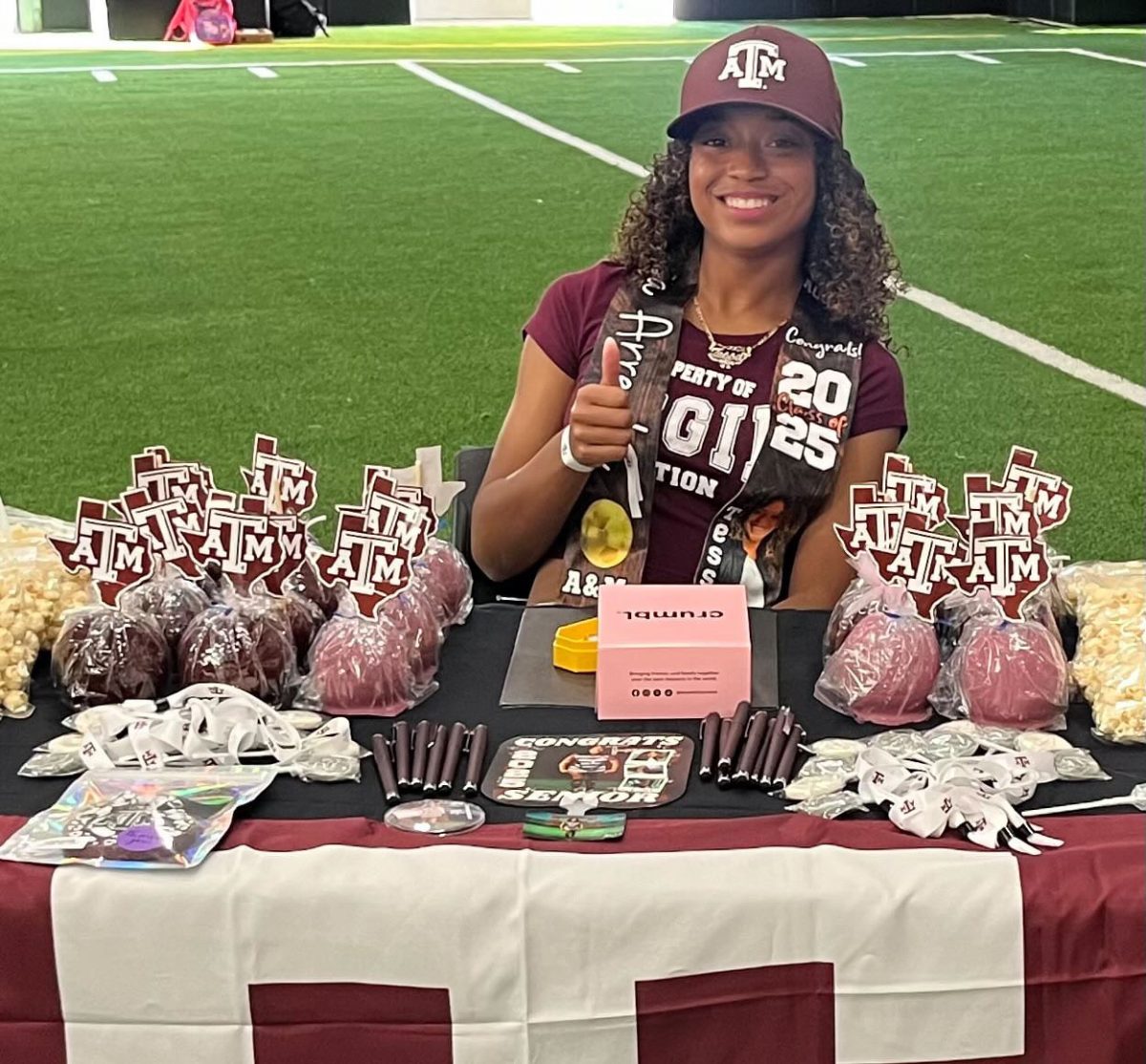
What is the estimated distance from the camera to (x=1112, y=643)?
61.0 inches

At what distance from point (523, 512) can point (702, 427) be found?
0.74 ft

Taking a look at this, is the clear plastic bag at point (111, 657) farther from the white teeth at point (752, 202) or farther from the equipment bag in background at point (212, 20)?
the equipment bag in background at point (212, 20)

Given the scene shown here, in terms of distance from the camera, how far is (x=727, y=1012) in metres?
1.27

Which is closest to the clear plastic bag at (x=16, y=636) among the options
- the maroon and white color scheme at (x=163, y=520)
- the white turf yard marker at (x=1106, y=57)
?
the maroon and white color scheme at (x=163, y=520)

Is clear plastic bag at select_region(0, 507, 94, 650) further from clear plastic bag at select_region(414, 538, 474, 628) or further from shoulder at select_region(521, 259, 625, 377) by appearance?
shoulder at select_region(521, 259, 625, 377)

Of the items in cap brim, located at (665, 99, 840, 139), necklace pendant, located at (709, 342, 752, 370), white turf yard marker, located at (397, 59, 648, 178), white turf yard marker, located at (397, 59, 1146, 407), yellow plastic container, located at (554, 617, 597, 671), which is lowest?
white turf yard marker, located at (397, 59, 1146, 407)

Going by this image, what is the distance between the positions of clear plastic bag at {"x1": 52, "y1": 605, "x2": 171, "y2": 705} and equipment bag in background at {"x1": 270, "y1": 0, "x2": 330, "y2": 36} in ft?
48.4

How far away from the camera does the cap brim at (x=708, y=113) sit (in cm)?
187

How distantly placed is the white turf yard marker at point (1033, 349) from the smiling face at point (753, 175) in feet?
9.02

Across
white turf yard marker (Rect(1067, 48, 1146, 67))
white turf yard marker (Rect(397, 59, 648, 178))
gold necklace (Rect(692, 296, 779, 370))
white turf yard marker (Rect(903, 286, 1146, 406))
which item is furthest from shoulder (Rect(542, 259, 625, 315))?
white turf yard marker (Rect(1067, 48, 1146, 67))

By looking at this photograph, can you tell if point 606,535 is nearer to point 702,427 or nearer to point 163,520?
point 702,427

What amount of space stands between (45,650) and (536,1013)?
658 millimetres

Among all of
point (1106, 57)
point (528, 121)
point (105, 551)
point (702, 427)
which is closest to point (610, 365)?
point (702, 427)

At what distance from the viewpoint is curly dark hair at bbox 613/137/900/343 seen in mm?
1962
